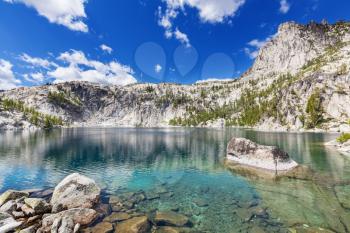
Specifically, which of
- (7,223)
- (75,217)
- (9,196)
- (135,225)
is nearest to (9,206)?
(9,196)

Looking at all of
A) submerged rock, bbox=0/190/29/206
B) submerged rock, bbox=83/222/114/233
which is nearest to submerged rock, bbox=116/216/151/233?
submerged rock, bbox=83/222/114/233

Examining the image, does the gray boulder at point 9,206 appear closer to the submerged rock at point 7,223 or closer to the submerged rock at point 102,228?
the submerged rock at point 7,223

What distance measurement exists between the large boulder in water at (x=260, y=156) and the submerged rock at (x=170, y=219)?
25143 mm

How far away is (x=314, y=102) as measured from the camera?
6811 inches

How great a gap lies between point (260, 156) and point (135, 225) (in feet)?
102

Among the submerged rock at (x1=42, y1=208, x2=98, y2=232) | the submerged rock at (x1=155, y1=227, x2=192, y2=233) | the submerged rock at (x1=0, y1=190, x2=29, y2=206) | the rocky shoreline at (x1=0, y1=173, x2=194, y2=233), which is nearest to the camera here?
the submerged rock at (x1=155, y1=227, x2=192, y2=233)

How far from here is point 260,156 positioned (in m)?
44.6

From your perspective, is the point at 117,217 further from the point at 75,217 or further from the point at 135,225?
the point at 75,217

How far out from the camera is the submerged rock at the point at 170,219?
21016 millimetres

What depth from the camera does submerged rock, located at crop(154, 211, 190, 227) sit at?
68.9ft

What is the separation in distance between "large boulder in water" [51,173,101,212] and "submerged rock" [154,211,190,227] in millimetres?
7632

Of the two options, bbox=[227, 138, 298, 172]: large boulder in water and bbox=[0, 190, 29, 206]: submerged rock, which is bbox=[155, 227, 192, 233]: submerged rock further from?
bbox=[227, 138, 298, 172]: large boulder in water

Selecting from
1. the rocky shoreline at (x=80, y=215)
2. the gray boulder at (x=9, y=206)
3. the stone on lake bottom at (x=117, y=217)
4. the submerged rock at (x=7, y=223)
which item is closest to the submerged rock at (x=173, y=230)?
the rocky shoreline at (x=80, y=215)

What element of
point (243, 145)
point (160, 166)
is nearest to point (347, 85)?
point (243, 145)
